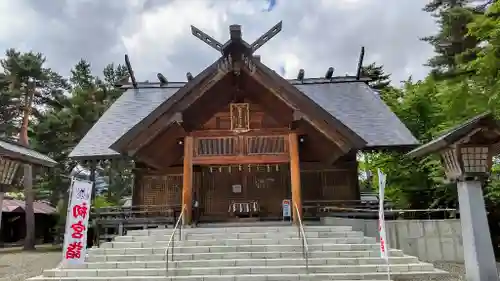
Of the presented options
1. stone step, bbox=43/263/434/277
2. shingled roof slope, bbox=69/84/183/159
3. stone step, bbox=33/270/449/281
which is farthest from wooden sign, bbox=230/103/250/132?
stone step, bbox=33/270/449/281

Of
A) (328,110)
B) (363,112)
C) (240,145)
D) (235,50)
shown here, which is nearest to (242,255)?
(240,145)

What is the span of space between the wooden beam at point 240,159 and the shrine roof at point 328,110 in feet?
7.94

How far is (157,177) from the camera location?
Result: 634 inches

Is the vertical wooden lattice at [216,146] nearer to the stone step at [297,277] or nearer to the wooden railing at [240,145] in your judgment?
the wooden railing at [240,145]

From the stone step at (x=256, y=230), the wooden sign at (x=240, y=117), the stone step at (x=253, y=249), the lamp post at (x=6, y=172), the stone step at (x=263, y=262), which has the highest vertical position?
the wooden sign at (x=240, y=117)

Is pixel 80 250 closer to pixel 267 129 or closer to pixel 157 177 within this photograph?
pixel 267 129

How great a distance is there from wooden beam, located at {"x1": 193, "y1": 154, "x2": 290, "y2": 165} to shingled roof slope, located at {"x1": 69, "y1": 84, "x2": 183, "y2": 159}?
13.6 feet

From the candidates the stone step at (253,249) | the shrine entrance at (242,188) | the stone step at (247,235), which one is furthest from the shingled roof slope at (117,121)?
the stone step at (253,249)

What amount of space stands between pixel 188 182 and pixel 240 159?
1.85m

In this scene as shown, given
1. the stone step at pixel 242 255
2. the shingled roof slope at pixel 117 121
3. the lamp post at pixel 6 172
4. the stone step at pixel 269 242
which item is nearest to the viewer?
the lamp post at pixel 6 172

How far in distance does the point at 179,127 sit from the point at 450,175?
26.6 ft

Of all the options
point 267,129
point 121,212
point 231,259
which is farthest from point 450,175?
point 121,212

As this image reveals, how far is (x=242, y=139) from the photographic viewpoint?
12.8 metres

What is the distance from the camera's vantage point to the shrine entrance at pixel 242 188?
50.8 feet
